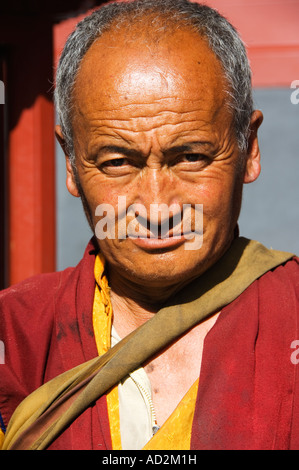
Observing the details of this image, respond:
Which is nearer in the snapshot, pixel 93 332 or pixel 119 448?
pixel 119 448

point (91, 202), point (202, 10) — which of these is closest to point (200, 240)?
point (91, 202)

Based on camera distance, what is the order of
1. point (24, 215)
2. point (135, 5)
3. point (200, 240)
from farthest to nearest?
point (24, 215) < point (135, 5) < point (200, 240)

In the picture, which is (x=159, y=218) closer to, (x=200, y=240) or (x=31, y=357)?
(x=200, y=240)

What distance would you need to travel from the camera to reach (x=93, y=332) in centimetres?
187

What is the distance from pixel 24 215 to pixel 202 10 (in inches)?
69.6

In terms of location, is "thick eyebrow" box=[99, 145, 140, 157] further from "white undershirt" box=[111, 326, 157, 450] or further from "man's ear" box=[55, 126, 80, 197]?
"white undershirt" box=[111, 326, 157, 450]

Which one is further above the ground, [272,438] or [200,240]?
[200,240]

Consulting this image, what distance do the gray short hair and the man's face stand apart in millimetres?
39
